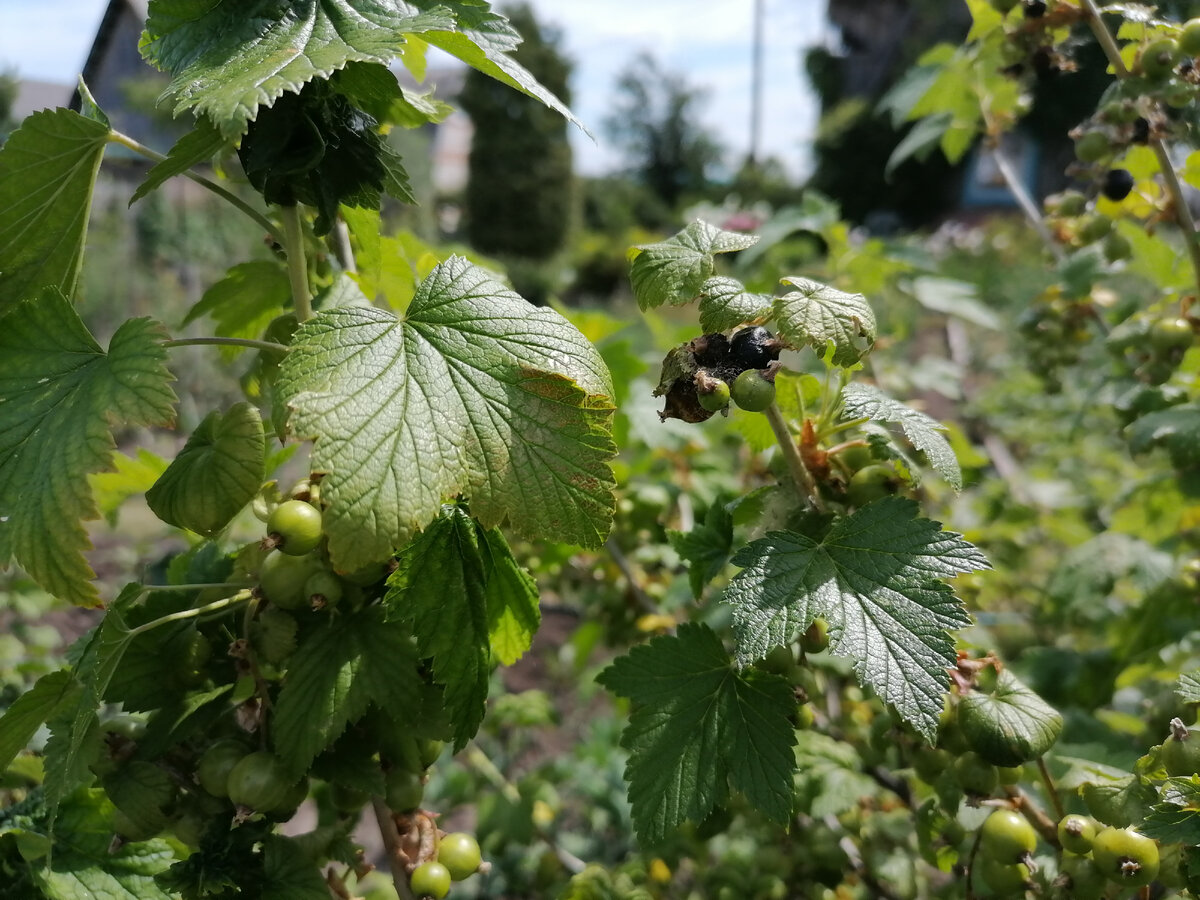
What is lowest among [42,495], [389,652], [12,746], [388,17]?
[12,746]

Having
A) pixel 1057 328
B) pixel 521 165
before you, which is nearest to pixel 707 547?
pixel 1057 328

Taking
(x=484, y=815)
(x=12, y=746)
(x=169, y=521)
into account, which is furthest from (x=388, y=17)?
(x=484, y=815)

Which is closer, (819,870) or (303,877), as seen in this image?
(303,877)

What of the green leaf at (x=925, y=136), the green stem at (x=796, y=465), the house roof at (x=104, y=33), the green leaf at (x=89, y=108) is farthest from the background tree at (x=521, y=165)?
the green stem at (x=796, y=465)

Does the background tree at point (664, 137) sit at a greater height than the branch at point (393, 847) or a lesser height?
greater

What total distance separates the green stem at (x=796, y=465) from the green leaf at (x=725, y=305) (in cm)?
12

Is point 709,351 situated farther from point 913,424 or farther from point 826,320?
point 913,424

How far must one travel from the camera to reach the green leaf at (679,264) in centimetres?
83

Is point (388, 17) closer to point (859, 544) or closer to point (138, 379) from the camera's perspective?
point (138, 379)

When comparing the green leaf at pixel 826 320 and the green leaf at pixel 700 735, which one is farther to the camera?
the green leaf at pixel 700 735

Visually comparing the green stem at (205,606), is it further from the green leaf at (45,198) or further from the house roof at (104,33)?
the house roof at (104,33)

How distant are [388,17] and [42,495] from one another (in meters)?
0.53

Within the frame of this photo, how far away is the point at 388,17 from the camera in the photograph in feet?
2.62

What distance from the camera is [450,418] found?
74 cm
